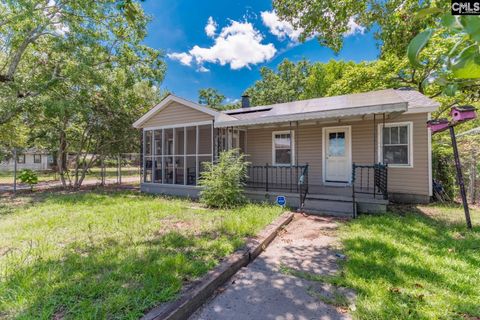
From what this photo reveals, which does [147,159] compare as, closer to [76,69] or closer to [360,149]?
[76,69]

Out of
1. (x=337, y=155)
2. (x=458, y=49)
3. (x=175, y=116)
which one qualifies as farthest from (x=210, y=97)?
(x=458, y=49)

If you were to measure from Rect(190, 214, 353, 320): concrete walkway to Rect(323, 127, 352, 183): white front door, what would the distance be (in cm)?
419

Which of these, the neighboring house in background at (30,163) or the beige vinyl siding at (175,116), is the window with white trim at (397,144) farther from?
the neighboring house in background at (30,163)

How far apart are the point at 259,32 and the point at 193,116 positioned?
1067 centimetres

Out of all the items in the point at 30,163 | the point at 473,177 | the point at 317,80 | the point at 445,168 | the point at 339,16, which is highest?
the point at 317,80

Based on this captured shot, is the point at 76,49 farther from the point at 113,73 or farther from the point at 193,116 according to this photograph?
the point at 193,116

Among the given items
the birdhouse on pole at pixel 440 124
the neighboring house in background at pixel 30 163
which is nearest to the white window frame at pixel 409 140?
the birdhouse on pole at pixel 440 124

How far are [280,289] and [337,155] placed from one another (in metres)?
6.29

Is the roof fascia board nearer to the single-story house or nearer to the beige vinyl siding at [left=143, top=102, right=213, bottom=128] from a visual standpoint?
the single-story house

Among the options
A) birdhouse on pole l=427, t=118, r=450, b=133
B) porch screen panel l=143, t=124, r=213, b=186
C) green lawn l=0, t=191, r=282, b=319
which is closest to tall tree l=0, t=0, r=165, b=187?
porch screen panel l=143, t=124, r=213, b=186

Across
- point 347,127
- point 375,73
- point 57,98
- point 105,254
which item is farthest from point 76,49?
point 375,73

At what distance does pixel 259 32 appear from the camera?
16781 mm

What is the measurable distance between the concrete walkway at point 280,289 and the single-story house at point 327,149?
265 centimetres

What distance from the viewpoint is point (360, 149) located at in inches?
318
